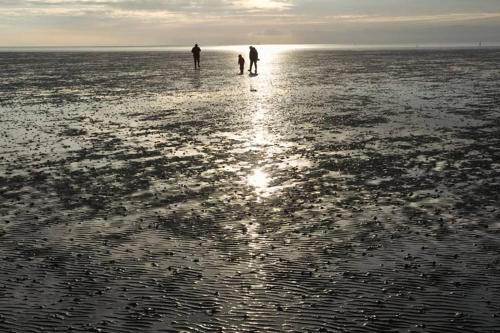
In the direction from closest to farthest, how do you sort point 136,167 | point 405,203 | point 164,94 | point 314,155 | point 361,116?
point 405,203, point 136,167, point 314,155, point 361,116, point 164,94

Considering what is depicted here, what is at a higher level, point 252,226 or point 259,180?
point 259,180

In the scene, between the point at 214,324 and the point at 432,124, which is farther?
the point at 432,124

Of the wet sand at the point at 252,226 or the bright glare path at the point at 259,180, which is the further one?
the bright glare path at the point at 259,180

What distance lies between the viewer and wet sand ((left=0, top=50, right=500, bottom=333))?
843cm

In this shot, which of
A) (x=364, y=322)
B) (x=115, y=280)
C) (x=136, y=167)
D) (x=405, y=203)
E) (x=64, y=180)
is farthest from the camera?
(x=136, y=167)

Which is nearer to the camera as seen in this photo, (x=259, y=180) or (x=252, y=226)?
(x=252, y=226)

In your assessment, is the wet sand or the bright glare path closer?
the wet sand

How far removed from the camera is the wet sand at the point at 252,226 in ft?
27.7

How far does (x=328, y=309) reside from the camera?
843 cm

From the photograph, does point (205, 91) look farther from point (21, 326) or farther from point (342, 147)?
point (21, 326)

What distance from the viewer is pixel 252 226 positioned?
Result: 12172mm

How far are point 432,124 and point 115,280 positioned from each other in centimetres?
1967

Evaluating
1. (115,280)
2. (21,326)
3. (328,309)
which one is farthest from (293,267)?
(21,326)

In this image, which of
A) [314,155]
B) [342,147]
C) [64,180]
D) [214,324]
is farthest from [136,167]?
[214,324]
